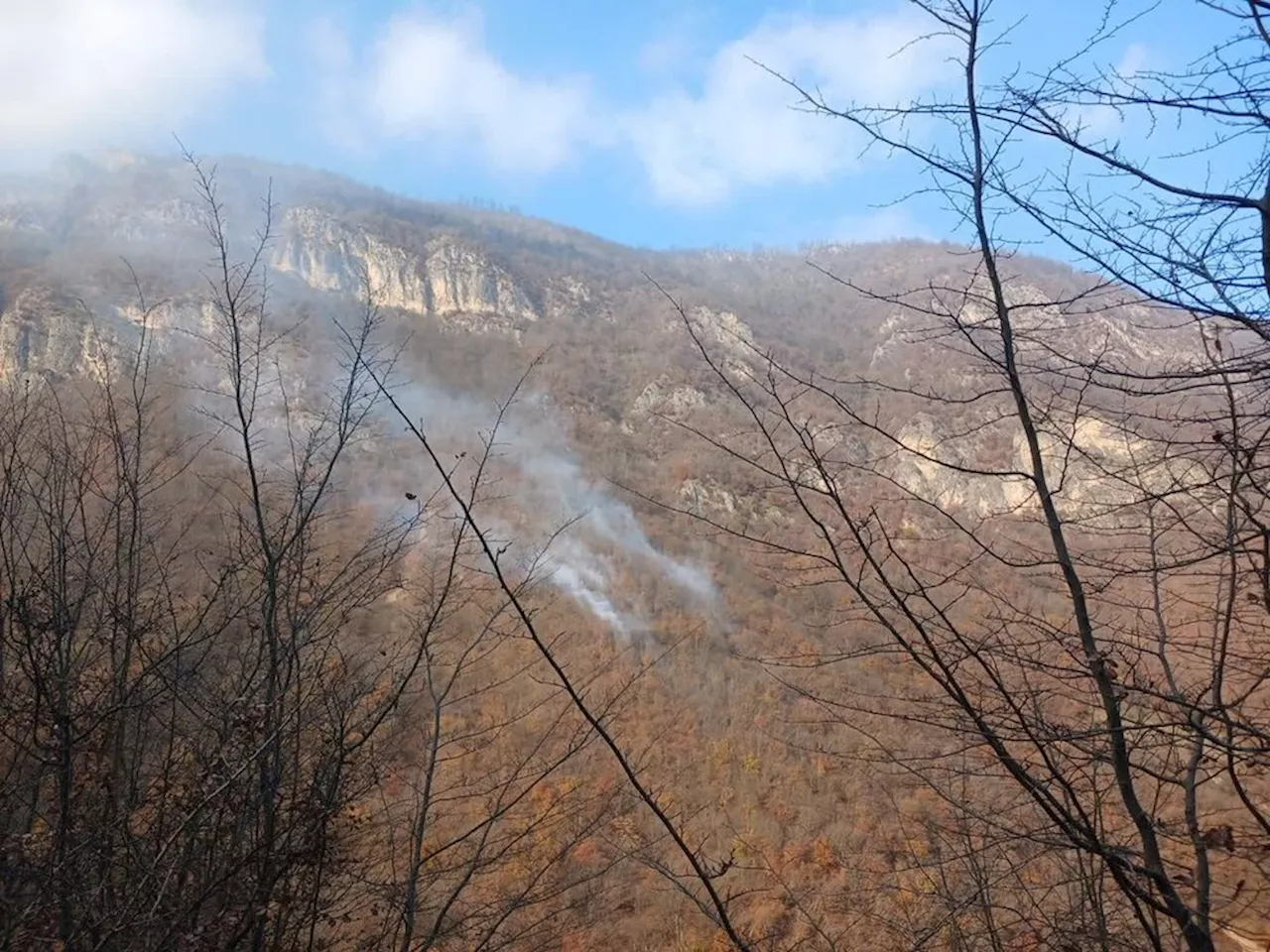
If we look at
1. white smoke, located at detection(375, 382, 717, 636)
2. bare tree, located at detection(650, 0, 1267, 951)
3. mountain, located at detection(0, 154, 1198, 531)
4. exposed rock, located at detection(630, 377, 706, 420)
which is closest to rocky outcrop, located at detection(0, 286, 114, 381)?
mountain, located at detection(0, 154, 1198, 531)

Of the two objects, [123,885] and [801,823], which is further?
[801,823]

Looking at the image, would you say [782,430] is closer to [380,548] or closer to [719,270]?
[380,548]

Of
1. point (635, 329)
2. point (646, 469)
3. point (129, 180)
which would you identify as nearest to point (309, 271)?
point (129, 180)

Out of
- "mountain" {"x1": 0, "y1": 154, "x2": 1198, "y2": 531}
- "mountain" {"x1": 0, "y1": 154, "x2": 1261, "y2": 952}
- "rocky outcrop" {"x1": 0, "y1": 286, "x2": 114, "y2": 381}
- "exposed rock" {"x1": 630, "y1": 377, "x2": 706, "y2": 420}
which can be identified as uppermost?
"mountain" {"x1": 0, "y1": 154, "x2": 1198, "y2": 531}

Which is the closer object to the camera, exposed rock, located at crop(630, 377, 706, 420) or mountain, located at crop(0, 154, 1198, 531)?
mountain, located at crop(0, 154, 1198, 531)

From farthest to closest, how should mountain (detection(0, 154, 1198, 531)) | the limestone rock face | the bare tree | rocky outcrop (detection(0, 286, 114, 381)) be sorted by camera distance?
the limestone rock face, mountain (detection(0, 154, 1198, 531)), rocky outcrop (detection(0, 286, 114, 381)), the bare tree

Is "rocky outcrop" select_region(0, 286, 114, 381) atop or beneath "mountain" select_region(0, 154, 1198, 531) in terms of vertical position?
beneath

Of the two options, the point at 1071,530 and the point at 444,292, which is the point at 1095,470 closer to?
the point at 1071,530

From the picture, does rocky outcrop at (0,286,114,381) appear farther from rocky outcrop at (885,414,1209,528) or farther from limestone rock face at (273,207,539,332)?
rocky outcrop at (885,414,1209,528)

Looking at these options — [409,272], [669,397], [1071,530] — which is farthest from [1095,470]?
[409,272]
